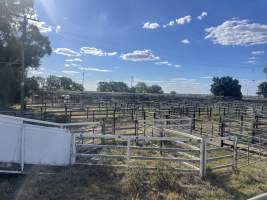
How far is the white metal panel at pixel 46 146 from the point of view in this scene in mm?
6430

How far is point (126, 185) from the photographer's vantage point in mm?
5906

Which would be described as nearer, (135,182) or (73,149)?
(135,182)

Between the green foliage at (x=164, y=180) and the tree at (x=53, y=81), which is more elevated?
the tree at (x=53, y=81)

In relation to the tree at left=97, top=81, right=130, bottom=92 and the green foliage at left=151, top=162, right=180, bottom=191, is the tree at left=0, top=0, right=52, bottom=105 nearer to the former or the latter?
the green foliage at left=151, top=162, right=180, bottom=191

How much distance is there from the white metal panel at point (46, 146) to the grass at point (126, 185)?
12.3 inches

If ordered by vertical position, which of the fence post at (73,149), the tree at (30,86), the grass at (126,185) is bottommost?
the grass at (126,185)

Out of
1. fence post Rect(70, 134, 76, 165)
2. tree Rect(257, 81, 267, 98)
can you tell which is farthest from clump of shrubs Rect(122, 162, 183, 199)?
tree Rect(257, 81, 267, 98)

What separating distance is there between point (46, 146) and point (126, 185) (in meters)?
2.02

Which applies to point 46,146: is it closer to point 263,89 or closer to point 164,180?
point 164,180

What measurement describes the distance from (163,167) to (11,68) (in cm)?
2177

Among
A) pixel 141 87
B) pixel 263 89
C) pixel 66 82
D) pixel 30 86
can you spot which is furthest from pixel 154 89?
pixel 30 86

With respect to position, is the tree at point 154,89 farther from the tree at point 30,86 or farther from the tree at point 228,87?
the tree at point 30,86

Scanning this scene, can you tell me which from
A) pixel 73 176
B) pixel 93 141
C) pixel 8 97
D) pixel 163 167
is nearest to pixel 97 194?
pixel 73 176

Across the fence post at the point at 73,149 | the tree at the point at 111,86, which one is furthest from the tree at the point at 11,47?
the tree at the point at 111,86
